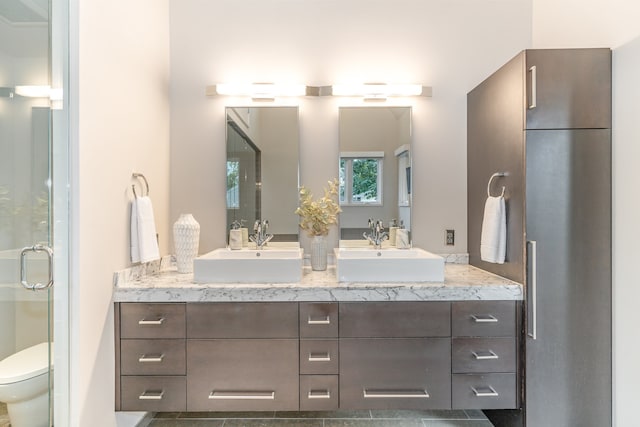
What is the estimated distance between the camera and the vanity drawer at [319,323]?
1.88 m

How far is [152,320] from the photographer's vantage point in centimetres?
188

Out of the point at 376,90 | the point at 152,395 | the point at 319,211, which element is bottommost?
the point at 152,395

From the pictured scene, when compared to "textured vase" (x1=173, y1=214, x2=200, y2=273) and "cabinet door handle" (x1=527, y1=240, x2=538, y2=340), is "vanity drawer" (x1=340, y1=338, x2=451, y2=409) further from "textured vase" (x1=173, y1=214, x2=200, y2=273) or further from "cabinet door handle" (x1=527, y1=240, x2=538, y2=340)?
"textured vase" (x1=173, y1=214, x2=200, y2=273)

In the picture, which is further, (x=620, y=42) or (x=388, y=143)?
(x=388, y=143)

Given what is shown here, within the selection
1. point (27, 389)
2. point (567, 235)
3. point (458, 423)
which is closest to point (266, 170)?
point (27, 389)

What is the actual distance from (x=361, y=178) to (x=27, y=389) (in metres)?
2.04

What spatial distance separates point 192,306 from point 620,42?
2.46 metres

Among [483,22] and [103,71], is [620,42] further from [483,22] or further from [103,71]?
[103,71]

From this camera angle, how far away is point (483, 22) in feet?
8.32

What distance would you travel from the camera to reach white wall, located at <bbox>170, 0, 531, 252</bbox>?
8.31ft

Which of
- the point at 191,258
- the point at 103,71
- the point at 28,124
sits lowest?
the point at 191,258

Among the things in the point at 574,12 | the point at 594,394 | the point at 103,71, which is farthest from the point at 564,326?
the point at 103,71

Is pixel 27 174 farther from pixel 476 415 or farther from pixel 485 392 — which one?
pixel 476 415

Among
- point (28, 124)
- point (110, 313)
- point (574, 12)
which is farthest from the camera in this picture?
point (574, 12)
